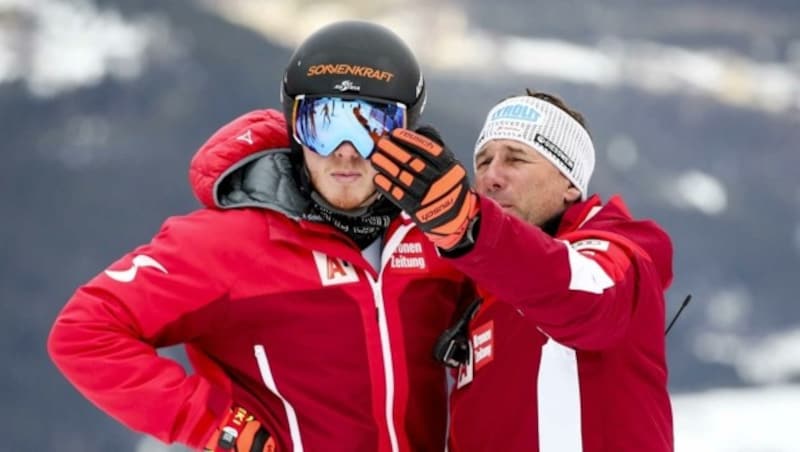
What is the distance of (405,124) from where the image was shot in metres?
2.77

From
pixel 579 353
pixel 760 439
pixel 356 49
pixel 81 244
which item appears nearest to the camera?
pixel 579 353

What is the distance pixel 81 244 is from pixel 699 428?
389cm

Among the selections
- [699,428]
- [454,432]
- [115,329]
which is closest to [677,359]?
[699,428]

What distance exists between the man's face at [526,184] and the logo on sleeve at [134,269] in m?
0.79

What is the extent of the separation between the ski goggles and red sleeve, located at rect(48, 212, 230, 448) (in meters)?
0.35

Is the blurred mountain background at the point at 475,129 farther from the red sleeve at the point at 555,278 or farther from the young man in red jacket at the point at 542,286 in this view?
the red sleeve at the point at 555,278

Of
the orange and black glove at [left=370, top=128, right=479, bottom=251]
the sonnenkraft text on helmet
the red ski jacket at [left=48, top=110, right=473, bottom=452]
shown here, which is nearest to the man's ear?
the red ski jacket at [left=48, top=110, right=473, bottom=452]

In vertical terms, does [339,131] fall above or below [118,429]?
above

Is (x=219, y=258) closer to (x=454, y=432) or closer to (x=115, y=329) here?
(x=115, y=329)

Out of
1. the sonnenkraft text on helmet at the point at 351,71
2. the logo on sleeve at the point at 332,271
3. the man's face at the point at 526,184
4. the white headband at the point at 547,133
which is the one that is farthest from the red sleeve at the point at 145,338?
the white headband at the point at 547,133

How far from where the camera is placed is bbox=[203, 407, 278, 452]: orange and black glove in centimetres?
264

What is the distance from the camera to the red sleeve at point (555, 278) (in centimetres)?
214

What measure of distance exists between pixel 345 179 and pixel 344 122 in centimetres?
14

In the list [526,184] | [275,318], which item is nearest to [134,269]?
[275,318]
